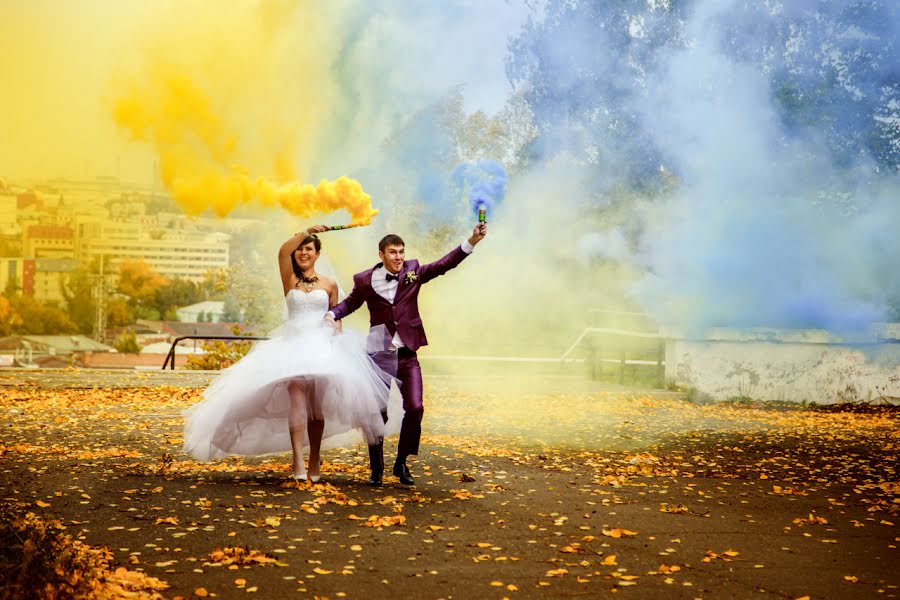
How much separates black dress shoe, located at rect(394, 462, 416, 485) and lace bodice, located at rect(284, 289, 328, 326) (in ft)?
4.58

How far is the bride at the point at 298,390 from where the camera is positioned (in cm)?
796

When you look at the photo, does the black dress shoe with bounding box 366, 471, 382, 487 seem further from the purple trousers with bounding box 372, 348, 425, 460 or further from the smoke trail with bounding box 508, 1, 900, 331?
the smoke trail with bounding box 508, 1, 900, 331

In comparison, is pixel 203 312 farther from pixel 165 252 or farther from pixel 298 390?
pixel 298 390

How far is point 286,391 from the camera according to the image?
831 cm

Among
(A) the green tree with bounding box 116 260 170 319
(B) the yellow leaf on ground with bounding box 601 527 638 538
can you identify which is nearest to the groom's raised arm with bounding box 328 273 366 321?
(B) the yellow leaf on ground with bounding box 601 527 638 538

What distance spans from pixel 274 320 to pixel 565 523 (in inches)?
768

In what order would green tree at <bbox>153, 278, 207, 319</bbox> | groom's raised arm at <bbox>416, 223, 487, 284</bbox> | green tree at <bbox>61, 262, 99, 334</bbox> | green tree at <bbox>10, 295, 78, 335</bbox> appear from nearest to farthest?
groom's raised arm at <bbox>416, 223, 487, 284</bbox> < green tree at <bbox>10, 295, 78, 335</bbox> < green tree at <bbox>61, 262, 99, 334</bbox> < green tree at <bbox>153, 278, 207, 319</bbox>

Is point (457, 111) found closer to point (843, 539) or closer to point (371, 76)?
point (371, 76)

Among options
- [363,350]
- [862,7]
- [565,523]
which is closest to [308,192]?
[363,350]

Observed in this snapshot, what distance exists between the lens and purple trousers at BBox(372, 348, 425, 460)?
8102mm

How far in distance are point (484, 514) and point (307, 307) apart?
2.55 meters

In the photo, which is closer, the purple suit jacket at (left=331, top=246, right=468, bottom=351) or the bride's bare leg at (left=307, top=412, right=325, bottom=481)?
the bride's bare leg at (left=307, top=412, right=325, bottom=481)

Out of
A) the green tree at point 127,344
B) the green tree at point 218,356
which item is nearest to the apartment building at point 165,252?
the green tree at point 127,344

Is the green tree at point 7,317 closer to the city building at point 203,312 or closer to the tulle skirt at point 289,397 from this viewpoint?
the city building at point 203,312
